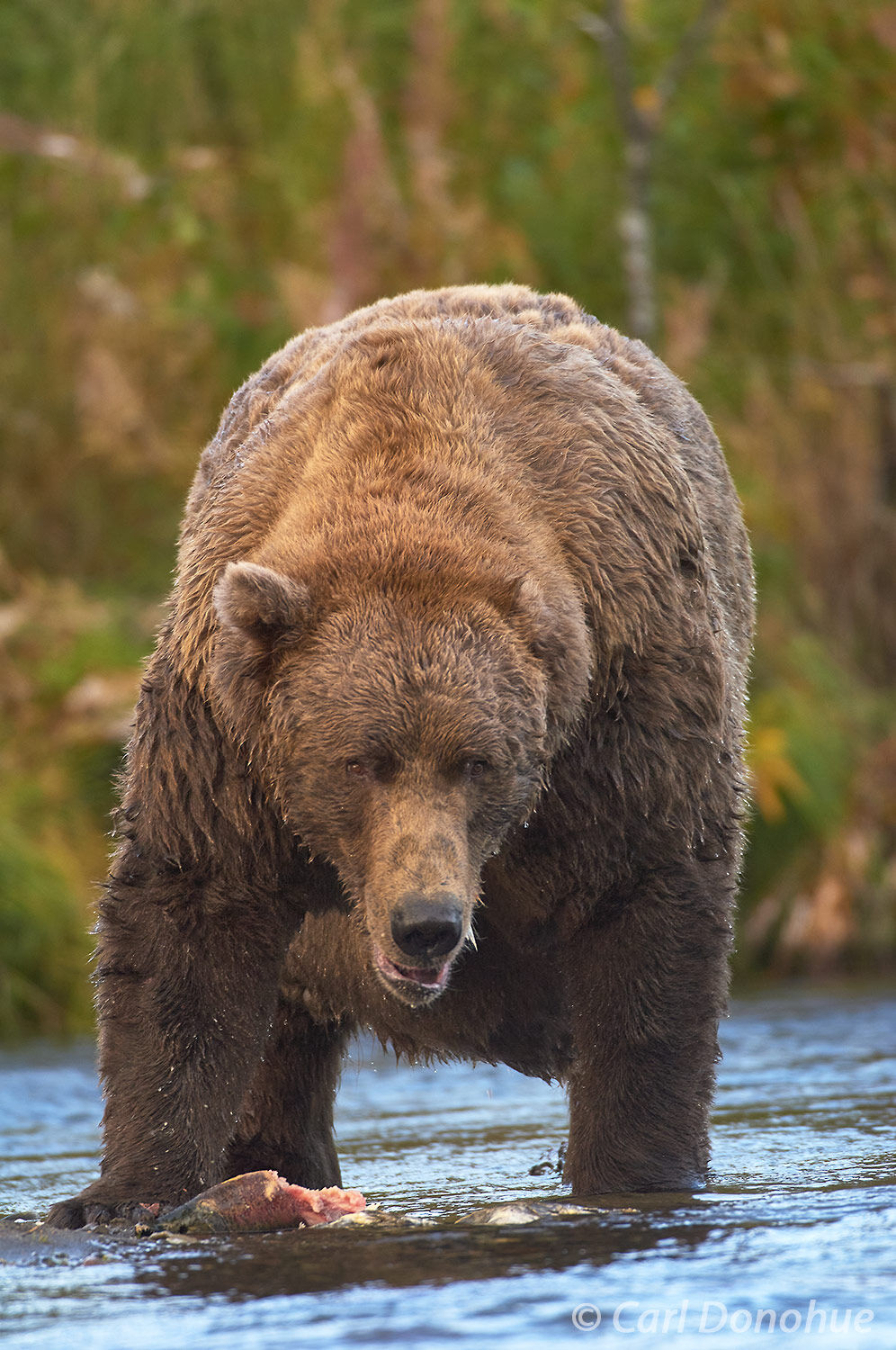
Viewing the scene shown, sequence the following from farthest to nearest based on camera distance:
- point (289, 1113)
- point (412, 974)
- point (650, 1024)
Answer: point (289, 1113) → point (650, 1024) → point (412, 974)

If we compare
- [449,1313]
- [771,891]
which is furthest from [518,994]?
[771,891]

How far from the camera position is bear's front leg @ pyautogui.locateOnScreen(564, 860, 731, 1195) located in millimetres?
4844

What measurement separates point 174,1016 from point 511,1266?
3.69 feet

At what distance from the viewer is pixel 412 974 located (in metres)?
4.29

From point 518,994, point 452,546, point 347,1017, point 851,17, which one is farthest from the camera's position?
point 851,17

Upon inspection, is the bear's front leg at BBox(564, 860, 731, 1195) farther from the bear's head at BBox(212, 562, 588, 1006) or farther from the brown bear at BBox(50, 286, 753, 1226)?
the bear's head at BBox(212, 562, 588, 1006)

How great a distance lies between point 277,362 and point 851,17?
743cm

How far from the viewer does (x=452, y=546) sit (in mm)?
4422

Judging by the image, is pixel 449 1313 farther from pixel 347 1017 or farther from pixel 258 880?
pixel 347 1017

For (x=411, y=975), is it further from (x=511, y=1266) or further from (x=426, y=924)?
(x=511, y=1266)

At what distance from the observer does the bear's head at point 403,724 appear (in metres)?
4.16

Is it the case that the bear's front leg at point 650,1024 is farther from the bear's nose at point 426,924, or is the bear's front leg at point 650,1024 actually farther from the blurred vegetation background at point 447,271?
the blurred vegetation background at point 447,271

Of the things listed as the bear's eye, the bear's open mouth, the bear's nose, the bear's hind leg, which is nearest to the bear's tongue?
the bear's open mouth

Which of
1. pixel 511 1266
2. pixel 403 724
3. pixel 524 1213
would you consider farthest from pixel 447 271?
pixel 511 1266
